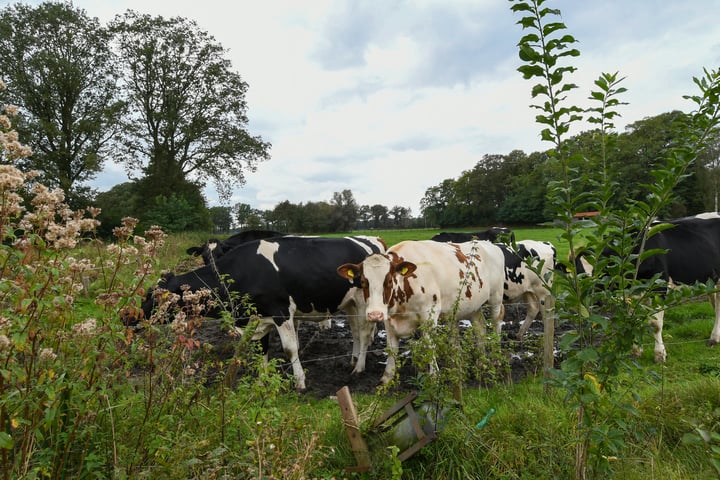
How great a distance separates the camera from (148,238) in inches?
102

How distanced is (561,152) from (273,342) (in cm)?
717

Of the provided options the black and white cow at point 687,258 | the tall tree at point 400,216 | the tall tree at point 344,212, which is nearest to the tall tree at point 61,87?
the black and white cow at point 687,258

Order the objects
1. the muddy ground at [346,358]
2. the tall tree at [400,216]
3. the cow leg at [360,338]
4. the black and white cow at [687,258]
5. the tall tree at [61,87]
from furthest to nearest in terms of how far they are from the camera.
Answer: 1. the tall tree at [400,216]
2. the tall tree at [61,87]
3. the black and white cow at [687,258]
4. the cow leg at [360,338]
5. the muddy ground at [346,358]

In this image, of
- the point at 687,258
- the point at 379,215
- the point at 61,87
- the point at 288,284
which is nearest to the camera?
the point at 288,284

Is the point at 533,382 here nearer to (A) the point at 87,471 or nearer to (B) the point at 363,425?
(B) the point at 363,425

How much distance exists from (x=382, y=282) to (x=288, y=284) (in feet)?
5.54

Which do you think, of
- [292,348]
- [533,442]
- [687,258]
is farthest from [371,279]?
[687,258]

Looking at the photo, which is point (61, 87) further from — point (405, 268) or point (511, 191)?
point (511, 191)

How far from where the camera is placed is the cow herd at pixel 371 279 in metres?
5.66

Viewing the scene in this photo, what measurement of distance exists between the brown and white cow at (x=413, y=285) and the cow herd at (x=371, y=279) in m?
0.01

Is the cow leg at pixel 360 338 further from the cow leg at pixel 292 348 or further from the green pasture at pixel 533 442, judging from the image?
the green pasture at pixel 533 442

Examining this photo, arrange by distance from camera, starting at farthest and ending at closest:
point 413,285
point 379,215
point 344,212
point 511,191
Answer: point 379,215
point 344,212
point 511,191
point 413,285

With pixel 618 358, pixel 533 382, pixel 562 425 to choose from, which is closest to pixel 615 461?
pixel 562 425

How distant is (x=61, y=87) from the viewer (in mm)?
24391
